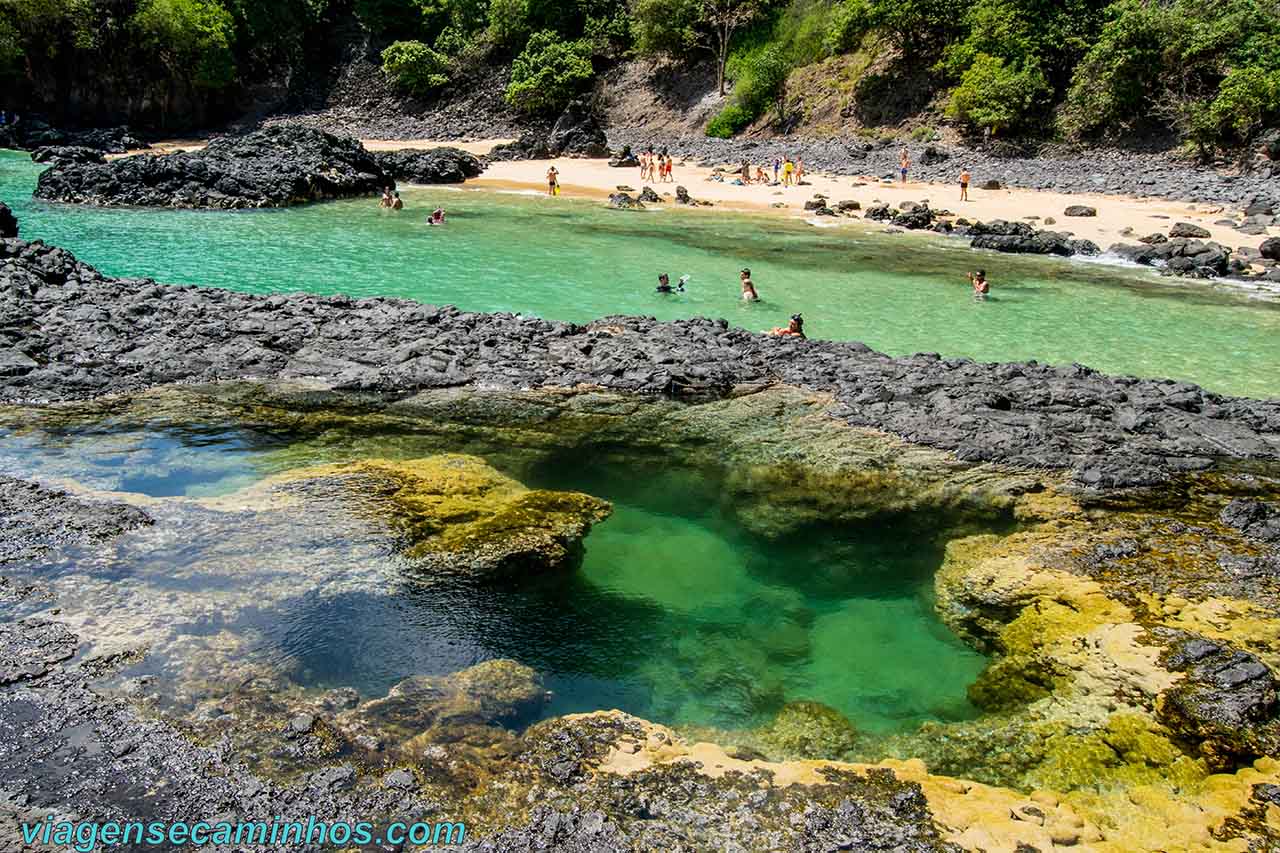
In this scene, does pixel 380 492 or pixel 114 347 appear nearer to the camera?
pixel 380 492

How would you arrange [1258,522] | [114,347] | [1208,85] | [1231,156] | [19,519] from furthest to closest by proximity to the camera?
[1208,85]
[1231,156]
[114,347]
[1258,522]
[19,519]

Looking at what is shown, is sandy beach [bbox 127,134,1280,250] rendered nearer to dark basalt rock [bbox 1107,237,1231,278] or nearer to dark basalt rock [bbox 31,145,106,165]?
dark basalt rock [bbox 1107,237,1231,278]

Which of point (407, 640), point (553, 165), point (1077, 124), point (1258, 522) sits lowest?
point (407, 640)

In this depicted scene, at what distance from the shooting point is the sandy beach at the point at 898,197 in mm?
28734

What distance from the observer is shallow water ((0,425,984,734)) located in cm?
701

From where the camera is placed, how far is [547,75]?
5425cm

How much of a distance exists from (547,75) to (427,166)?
15.8 meters

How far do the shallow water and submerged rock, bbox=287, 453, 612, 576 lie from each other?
0.24 meters

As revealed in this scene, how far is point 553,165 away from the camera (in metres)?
45.8

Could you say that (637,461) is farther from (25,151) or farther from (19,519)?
(25,151)

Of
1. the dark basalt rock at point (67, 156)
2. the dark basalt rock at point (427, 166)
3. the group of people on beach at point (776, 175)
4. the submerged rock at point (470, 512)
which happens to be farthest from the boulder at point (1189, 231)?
the dark basalt rock at point (67, 156)

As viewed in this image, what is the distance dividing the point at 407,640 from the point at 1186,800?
5.68 meters

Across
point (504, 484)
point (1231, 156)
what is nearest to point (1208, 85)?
point (1231, 156)

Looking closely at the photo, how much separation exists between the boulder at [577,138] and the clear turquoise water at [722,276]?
15565mm
